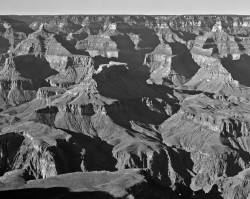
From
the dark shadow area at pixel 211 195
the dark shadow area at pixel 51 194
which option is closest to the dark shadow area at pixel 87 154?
the dark shadow area at pixel 211 195

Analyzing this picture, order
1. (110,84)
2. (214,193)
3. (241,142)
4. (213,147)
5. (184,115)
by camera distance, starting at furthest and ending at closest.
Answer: (110,84)
(184,115)
(241,142)
(213,147)
(214,193)

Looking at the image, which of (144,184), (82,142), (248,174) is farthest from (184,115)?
(144,184)

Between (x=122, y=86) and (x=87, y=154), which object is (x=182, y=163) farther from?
(x=122, y=86)

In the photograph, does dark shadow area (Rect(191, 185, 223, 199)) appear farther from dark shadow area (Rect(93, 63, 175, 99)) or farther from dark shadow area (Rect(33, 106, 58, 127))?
dark shadow area (Rect(93, 63, 175, 99))

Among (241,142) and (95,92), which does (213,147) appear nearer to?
(241,142)

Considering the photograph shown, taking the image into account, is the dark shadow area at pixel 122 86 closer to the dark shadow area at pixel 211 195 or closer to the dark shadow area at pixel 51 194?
the dark shadow area at pixel 211 195

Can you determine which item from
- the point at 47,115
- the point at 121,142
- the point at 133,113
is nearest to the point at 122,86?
the point at 133,113

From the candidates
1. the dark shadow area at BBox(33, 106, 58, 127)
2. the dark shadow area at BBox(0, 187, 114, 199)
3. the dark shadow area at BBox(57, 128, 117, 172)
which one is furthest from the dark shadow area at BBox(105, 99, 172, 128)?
the dark shadow area at BBox(0, 187, 114, 199)

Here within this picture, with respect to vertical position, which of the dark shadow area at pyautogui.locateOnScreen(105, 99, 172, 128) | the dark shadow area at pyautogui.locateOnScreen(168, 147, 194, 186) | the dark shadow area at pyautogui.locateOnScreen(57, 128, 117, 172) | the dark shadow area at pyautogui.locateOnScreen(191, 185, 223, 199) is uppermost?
the dark shadow area at pyautogui.locateOnScreen(105, 99, 172, 128)
